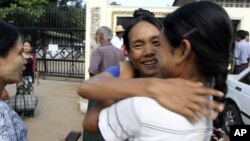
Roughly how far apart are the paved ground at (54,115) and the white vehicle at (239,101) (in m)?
2.54

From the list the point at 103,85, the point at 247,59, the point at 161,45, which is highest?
the point at 161,45

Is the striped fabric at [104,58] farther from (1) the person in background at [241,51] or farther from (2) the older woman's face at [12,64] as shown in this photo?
(1) the person in background at [241,51]

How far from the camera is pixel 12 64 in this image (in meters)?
1.77

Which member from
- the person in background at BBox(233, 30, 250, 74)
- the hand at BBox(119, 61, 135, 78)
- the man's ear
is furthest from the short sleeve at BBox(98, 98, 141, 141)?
the person in background at BBox(233, 30, 250, 74)

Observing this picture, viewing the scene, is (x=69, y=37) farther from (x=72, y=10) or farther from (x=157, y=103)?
(x=157, y=103)

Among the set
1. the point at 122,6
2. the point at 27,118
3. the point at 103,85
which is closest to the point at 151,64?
the point at 103,85

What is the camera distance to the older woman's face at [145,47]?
1.69m

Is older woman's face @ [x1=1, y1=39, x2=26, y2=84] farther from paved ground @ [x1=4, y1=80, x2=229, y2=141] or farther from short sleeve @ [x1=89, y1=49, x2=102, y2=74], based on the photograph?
paved ground @ [x1=4, y1=80, x2=229, y2=141]

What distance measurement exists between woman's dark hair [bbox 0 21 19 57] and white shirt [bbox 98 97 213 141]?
2.71ft

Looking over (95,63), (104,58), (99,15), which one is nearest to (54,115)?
(95,63)

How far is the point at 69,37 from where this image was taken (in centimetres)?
1106

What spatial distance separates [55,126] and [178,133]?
5.50 m

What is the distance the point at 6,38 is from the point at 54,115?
5482 millimetres

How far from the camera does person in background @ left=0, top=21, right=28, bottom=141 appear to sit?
1.62 meters
